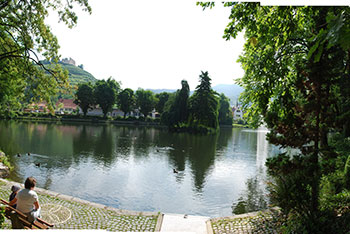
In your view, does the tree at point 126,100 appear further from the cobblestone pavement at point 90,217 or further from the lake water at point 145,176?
the cobblestone pavement at point 90,217

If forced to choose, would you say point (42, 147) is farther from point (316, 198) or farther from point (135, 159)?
point (316, 198)

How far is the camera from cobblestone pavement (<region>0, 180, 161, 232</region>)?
23.1ft

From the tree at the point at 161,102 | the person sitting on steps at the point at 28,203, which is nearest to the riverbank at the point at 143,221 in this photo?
the person sitting on steps at the point at 28,203

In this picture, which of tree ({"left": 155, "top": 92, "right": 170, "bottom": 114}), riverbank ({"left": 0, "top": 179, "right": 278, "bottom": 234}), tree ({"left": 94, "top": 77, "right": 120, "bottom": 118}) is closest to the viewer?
riverbank ({"left": 0, "top": 179, "right": 278, "bottom": 234})

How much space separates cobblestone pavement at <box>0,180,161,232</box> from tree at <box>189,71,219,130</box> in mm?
43260

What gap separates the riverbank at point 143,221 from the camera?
6.89 m

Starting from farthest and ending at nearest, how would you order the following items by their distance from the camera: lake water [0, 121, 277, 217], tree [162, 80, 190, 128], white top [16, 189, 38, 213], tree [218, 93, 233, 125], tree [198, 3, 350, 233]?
1. tree [218, 93, 233, 125]
2. tree [162, 80, 190, 128]
3. lake water [0, 121, 277, 217]
4. tree [198, 3, 350, 233]
5. white top [16, 189, 38, 213]

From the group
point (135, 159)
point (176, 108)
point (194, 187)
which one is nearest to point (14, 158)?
point (135, 159)

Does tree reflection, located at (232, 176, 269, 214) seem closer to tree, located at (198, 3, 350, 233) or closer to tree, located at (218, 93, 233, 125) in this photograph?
tree, located at (198, 3, 350, 233)

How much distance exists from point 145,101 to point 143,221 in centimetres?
7257

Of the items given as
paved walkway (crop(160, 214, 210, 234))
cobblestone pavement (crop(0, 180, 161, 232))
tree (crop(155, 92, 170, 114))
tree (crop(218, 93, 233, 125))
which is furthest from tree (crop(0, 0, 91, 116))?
tree (crop(218, 93, 233, 125))

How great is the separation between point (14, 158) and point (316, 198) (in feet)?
66.5

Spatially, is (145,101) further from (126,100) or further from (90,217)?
(90,217)

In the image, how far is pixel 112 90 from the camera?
73125 mm
